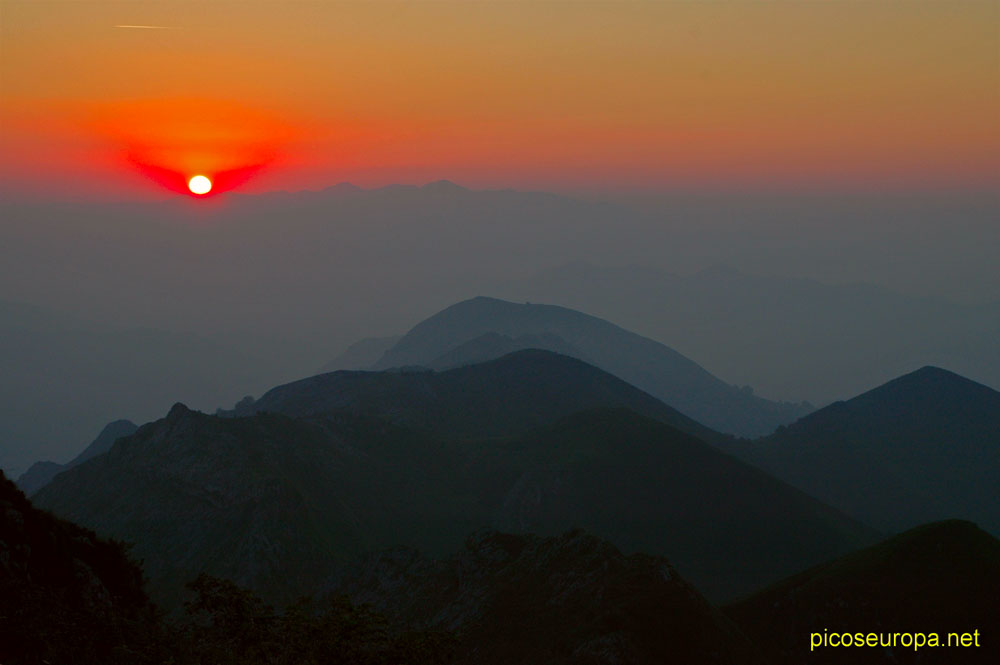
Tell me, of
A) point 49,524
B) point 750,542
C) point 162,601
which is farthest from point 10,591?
point 750,542

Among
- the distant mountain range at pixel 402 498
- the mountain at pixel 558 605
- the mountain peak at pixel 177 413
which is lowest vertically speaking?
the mountain at pixel 558 605

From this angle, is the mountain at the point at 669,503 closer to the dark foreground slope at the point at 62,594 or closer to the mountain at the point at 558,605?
the mountain at the point at 558,605

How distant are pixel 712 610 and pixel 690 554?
2381 inches

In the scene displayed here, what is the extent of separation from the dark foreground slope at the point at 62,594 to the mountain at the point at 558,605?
23.1 m

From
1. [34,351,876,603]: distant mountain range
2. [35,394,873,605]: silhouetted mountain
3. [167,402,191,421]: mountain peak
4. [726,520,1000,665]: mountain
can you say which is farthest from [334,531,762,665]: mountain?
[167,402,191,421]: mountain peak

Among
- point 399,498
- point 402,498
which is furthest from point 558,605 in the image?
point 399,498

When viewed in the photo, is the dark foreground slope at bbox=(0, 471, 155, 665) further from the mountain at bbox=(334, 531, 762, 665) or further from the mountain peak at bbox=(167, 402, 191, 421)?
the mountain peak at bbox=(167, 402, 191, 421)

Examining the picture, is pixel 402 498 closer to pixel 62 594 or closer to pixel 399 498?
pixel 399 498

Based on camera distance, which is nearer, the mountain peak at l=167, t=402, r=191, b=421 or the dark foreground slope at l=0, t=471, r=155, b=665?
the dark foreground slope at l=0, t=471, r=155, b=665

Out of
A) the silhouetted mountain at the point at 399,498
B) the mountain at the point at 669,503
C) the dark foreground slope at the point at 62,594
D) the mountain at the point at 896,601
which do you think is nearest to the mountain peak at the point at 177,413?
the silhouetted mountain at the point at 399,498

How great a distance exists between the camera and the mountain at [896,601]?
236ft

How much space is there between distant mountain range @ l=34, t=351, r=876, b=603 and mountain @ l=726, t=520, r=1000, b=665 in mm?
38415

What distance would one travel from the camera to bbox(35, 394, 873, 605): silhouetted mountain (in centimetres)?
12500

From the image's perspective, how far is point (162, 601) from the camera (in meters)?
110
